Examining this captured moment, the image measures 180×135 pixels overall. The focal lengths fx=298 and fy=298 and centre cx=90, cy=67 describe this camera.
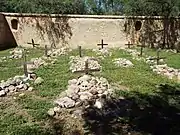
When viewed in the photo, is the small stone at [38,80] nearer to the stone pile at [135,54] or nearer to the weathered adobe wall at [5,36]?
the stone pile at [135,54]

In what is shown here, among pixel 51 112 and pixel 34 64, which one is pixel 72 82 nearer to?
pixel 51 112

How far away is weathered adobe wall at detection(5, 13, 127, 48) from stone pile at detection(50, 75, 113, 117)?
30.3 ft

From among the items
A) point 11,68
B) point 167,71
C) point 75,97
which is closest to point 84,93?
point 75,97

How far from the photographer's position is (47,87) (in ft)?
33.0

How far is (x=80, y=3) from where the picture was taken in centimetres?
2281

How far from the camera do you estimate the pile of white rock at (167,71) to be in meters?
11.8

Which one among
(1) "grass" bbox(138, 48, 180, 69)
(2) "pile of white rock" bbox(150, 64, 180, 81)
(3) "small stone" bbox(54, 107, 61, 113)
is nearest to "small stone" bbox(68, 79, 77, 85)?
(3) "small stone" bbox(54, 107, 61, 113)

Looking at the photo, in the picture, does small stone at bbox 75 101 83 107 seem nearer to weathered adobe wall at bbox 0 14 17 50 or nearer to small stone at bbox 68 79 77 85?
small stone at bbox 68 79 77 85

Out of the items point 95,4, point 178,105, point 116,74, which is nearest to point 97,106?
point 178,105

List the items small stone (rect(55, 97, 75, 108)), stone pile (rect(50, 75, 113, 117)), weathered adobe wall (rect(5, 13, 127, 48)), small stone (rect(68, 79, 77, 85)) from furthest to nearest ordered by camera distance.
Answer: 1. weathered adobe wall (rect(5, 13, 127, 48))
2. small stone (rect(68, 79, 77, 85))
3. stone pile (rect(50, 75, 113, 117))
4. small stone (rect(55, 97, 75, 108))

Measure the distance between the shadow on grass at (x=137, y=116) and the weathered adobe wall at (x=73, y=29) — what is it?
10168 millimetres

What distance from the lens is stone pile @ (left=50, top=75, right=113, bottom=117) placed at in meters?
8.40

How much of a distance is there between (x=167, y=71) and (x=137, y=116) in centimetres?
475

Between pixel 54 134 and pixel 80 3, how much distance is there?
17169 millimetres
